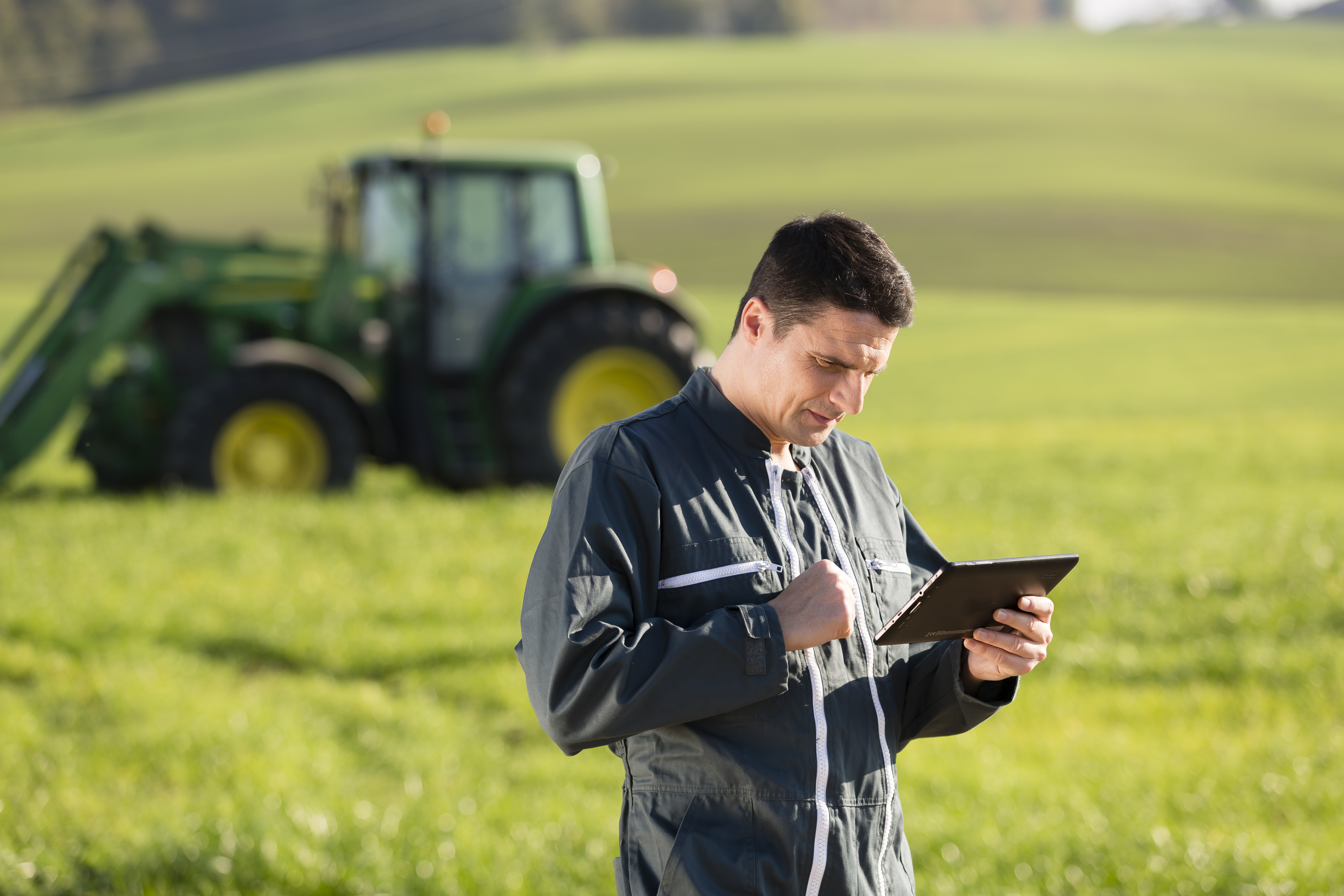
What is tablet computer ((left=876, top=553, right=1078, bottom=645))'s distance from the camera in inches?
79.7

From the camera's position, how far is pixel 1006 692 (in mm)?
2316

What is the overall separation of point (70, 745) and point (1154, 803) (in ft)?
13.0

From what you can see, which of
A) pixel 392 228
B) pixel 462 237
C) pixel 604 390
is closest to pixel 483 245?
pixel 462 237

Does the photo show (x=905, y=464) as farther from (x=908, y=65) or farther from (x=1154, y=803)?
(x=908, y=65)

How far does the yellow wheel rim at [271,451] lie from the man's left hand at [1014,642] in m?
8.09

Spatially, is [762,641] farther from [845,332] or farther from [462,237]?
[462,237]

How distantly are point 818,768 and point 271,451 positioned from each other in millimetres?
8275

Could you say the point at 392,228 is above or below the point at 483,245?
above

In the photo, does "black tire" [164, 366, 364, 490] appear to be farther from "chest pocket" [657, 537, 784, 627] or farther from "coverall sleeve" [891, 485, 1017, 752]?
"chest pocket" [657, 537, 784, 627]

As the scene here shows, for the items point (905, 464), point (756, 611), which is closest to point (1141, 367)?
point (905, 464)

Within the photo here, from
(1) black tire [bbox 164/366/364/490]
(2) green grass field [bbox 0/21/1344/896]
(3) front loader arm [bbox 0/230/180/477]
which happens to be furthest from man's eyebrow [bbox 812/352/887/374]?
(3) front loader arm [bbox 0/230/180/477]

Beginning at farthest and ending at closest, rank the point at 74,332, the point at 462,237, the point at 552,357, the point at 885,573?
the point at 462,237, the point at 74,332, the point at 552,357, the point at 885,573

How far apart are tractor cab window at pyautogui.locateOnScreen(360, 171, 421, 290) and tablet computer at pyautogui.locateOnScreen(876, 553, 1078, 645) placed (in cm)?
855

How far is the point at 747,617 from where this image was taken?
196 cm
